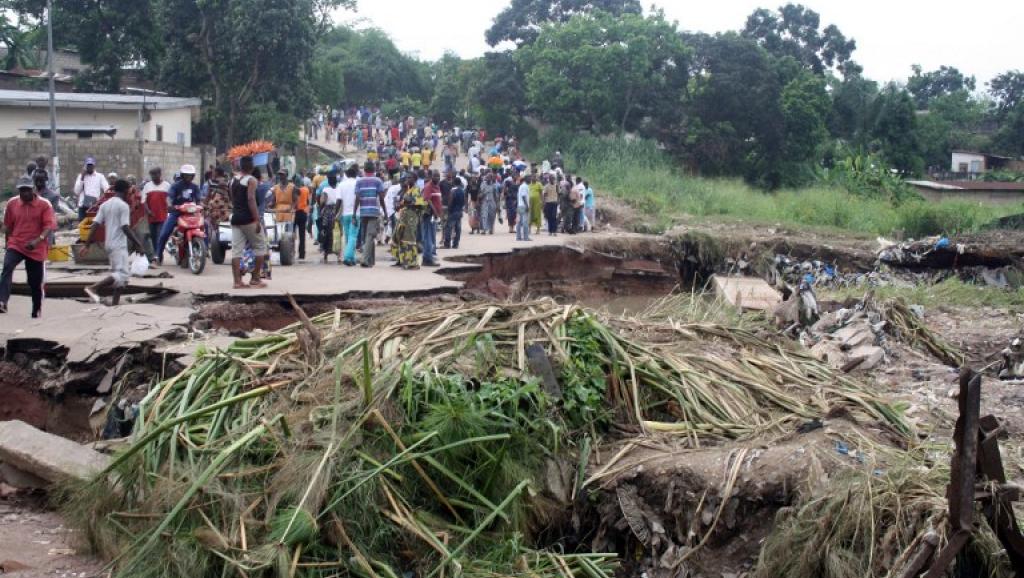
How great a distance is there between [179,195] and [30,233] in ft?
10.4

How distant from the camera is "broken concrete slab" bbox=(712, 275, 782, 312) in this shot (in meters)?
13.3

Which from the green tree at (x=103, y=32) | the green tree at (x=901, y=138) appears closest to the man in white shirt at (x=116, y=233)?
the green tree at (x=103, y=32)

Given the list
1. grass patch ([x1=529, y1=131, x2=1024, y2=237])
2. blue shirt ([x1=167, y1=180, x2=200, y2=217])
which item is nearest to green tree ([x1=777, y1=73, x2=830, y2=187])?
grass patch ([x1=529, y1=131, x2=1024, y2=237])

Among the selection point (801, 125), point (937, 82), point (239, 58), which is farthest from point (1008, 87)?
point (239, 58)

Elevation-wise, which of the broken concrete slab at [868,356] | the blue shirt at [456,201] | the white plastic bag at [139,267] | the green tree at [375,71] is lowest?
the broken concrete slab at [868,356]

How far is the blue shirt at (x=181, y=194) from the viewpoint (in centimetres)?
1235

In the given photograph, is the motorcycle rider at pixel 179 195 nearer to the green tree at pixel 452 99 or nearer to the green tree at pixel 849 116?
the green tree at pixel 452 99

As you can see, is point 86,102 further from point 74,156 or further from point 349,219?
point 349,219

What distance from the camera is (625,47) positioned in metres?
35.3

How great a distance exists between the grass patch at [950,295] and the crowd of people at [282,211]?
245 inches

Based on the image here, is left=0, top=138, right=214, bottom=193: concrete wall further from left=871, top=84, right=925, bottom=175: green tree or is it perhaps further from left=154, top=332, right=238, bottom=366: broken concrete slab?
left=871, top=84, right=925, bottom=175: green tree

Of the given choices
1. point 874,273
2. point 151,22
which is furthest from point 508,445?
point 151,22

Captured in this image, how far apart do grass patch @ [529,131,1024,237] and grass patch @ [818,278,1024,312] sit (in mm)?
7638

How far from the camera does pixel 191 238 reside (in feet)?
40.5
